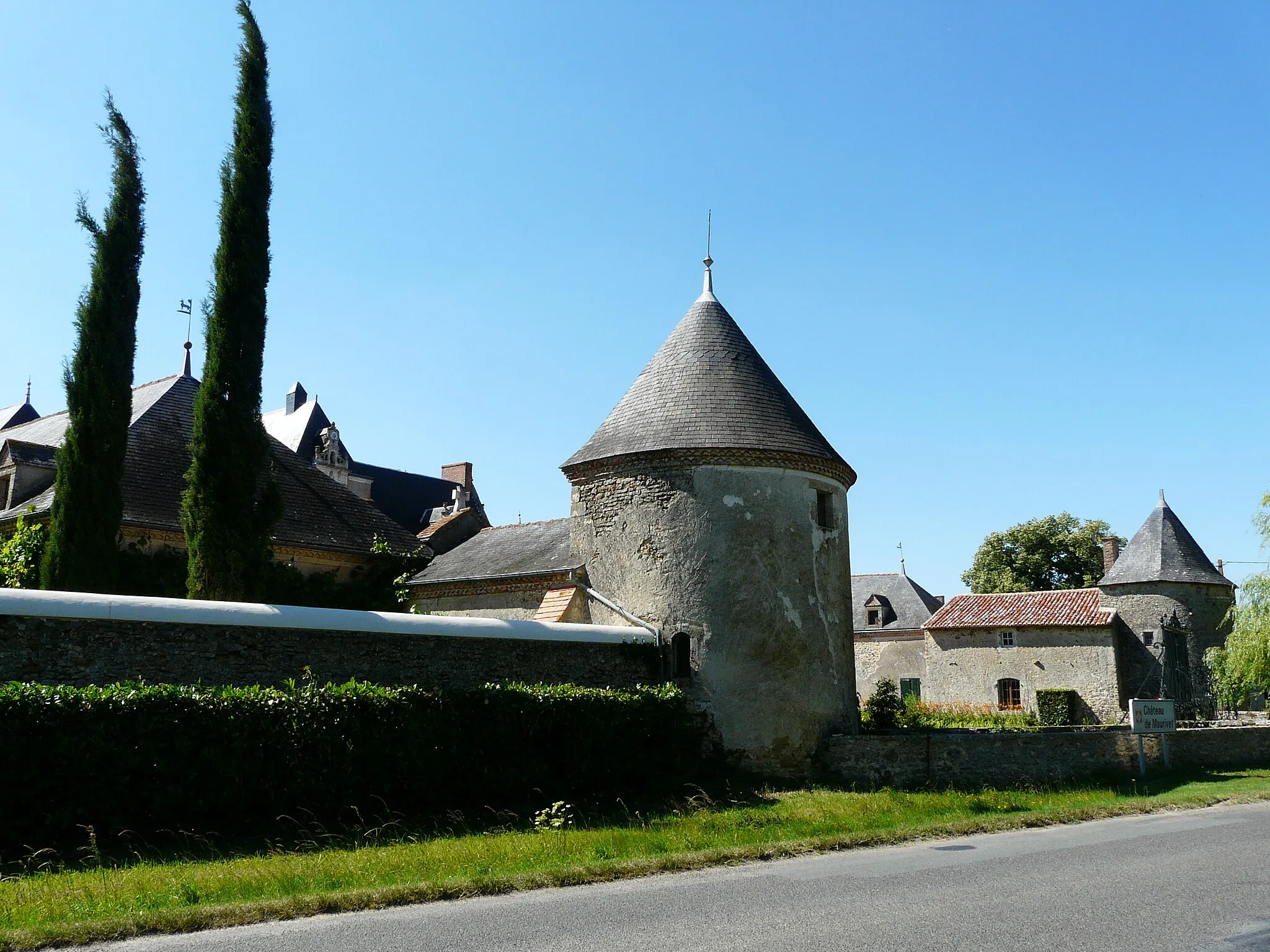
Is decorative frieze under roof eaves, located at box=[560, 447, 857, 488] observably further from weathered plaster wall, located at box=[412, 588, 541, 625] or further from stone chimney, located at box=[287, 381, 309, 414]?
stone chimney, located at box=[287, 381, 309, 414]

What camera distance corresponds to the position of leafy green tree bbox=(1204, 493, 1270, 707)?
76.6ft

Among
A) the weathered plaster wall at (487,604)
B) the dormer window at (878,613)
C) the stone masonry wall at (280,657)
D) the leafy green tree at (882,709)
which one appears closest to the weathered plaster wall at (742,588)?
the stone masonry wall at (280,657)

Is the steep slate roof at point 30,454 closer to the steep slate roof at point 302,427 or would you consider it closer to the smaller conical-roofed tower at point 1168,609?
the steep slate roof at point 302,427

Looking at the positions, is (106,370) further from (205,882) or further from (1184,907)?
(1184,907)

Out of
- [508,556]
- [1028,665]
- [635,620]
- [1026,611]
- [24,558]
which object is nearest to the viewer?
[635,620]

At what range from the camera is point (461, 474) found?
43.0m

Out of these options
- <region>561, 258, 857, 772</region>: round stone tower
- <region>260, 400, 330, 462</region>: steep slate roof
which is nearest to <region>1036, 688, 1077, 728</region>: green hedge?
<region>561, 258, 857, 772</region>: round stone tower

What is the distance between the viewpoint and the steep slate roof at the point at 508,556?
19141 millimetres

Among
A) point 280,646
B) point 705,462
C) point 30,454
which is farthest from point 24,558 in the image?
point 705,462

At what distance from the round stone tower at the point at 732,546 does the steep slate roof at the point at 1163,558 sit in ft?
62.1

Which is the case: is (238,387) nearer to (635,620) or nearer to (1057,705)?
(635,620)

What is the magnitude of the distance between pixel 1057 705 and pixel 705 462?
74.3ft

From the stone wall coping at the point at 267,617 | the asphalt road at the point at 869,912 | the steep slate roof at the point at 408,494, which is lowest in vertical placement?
the asphalt road at the point at 869,912

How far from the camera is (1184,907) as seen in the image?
733cm
